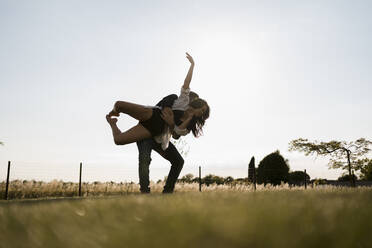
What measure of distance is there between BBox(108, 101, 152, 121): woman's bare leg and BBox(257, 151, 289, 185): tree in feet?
61.9

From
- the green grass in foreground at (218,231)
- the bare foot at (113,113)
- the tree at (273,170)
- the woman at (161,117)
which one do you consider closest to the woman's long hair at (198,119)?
the woman at (161,117)

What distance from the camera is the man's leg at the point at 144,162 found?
185 inches

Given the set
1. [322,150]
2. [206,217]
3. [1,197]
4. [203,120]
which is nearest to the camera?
[206,217]

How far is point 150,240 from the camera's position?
0.72 metres

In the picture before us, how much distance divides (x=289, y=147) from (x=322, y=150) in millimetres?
2073

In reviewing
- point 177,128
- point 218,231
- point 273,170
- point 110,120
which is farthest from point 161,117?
point 273,170

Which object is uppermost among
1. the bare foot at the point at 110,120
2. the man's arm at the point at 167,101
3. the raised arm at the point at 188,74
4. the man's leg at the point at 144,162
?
the raised arm at the point at 188,74

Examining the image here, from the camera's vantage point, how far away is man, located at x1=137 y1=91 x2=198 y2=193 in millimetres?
4723

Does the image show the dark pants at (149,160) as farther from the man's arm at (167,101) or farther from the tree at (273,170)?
the tree at (273,170)

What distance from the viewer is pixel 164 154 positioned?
505 centimetres

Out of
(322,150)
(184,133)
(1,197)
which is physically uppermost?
(322,150)

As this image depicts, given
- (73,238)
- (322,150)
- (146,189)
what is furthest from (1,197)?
(322,150)

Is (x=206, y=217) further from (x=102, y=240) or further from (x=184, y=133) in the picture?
(x=184, y=133)

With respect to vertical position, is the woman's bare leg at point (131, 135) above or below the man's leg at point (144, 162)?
above
